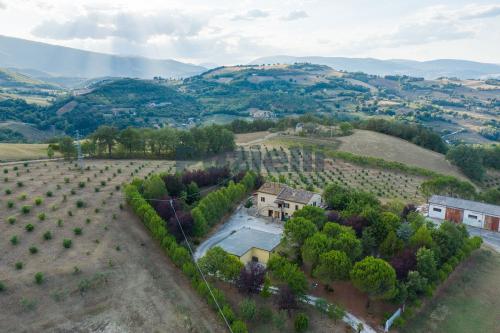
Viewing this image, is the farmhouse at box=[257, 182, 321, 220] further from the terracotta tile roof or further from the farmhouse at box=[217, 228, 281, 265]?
the farmhouse at box=[217, 228, 281, 265]

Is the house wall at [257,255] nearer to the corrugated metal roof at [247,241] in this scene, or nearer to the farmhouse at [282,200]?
the corrugated metal roof at [247,241]

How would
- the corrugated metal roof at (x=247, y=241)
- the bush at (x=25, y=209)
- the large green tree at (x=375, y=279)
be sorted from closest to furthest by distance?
the large green tree at (x=375, y=279)
the corrugated metal roof at (x=247, y=241)
the bush at (x=25, y=209)

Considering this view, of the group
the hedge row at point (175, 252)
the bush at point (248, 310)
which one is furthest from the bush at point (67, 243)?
the bush at point (248, 310)

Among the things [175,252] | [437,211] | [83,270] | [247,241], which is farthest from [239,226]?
[437,211]

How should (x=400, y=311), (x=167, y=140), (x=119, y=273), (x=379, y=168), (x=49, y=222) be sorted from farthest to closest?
(x=379, y=168) → (x=167, y=140) → (x=49, y=222) → (x=119, y=273) → (x=400, y=311)

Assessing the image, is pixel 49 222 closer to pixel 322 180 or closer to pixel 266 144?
pixel 322 180

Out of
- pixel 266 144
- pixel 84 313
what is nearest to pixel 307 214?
pixel 84 313

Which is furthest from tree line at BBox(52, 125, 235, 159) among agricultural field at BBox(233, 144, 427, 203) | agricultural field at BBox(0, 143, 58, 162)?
agricultural field at BBox(233, 144, 427, 203)
